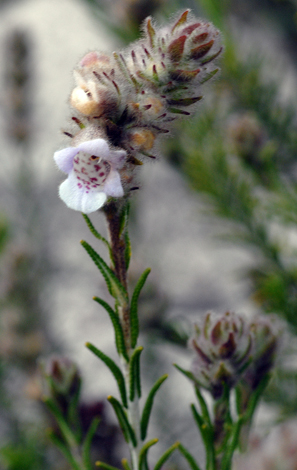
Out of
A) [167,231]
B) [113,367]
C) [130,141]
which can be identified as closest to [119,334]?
[113,367]

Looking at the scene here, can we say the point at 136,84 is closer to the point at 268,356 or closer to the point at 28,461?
the point at 268,356

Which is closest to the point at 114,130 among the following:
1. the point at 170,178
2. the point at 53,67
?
the point at 170,178

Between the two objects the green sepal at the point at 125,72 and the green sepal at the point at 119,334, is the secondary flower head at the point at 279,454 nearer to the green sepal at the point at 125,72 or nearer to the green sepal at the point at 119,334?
the green sepal at the point at 119,334

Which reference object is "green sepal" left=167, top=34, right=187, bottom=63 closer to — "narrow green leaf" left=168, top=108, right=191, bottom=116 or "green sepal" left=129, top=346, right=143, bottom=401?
"narrow green leaf" left=168, top=108, right=191, bottom=116

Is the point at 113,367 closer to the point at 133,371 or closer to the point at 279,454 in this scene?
the point at 133,371

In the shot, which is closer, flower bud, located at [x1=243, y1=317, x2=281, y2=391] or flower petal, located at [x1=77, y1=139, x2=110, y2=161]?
flower petal, located at [x1=77, y1=139, x2=110, y2=161]

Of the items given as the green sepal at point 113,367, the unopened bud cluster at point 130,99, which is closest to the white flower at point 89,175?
the unopened bud cluster at point 130,99

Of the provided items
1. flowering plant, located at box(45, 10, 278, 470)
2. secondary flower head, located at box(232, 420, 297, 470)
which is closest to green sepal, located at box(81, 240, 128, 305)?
flowering plant, located at box(45, 10, 278, 470)
